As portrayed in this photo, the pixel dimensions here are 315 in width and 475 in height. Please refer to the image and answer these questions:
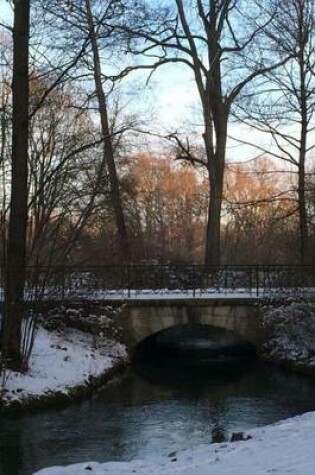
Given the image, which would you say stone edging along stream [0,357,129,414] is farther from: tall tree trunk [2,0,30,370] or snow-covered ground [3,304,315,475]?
tall tree trunk [2,0,30,370]

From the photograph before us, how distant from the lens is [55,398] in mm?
14086

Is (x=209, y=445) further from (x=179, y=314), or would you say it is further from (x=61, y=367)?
(x=179, y=314)

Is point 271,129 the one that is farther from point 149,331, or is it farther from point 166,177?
point 166,177

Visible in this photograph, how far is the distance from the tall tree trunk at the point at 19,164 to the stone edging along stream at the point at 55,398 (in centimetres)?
99

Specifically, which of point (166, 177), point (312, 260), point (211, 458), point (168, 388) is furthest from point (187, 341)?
point (166, 177)

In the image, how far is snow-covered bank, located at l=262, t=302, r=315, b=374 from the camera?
18.6 metres

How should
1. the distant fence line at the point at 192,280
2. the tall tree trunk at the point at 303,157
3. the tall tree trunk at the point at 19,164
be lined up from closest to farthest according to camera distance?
1. the tall tree trunk at the point at 19,164
2. the distant fence line at the point at 192,280
3. the tall tree trunk at the point at 303,157

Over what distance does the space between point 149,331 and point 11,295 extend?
6192mm

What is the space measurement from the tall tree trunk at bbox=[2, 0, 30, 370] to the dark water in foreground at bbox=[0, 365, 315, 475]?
6.68 ft

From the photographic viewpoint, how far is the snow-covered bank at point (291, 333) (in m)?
18.6

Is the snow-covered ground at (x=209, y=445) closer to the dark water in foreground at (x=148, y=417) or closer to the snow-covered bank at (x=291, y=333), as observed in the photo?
the snow-covered bank at (x=291, y=333)

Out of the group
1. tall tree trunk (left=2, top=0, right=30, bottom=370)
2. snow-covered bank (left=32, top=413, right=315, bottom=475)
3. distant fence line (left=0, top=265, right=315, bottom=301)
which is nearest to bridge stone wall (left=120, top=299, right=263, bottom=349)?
distant fence line (left=0, top=265, right=315, bottom=301)

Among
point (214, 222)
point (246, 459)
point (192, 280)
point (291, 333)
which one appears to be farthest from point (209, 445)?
point (214, 222)

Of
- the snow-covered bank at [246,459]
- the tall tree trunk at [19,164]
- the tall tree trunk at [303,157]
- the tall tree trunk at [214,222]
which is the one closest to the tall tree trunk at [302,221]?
the tall tree trunk at [303,157]
